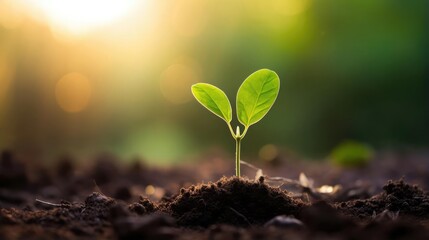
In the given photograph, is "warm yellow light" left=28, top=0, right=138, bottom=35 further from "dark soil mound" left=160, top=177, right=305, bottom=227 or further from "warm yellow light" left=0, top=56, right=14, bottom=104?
"dark soil mound" left=160, top=177, right=305, bottom=227

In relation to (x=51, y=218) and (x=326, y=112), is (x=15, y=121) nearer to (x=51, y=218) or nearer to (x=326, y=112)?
(x=326, y=112)

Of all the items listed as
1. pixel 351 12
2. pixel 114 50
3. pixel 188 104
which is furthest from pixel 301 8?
pixel 114 50

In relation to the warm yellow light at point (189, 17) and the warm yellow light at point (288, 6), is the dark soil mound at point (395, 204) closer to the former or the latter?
the warm yellow light at point (288, 6)

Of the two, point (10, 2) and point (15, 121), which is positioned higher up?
point (10, 2)

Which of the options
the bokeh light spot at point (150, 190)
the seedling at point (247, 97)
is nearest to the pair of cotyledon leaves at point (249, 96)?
the seedling at point (247, 97)

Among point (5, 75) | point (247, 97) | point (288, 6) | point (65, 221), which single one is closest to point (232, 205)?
point (247, 97)
